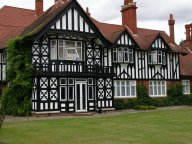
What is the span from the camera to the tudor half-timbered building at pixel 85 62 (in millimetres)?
23453

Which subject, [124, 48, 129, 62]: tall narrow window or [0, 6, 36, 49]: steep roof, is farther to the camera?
[0, 6, 36, 49]: steep roof

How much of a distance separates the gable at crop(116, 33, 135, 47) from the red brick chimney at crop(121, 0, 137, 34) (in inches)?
160

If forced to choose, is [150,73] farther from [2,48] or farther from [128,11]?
[2,48]

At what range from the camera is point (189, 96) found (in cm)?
3316

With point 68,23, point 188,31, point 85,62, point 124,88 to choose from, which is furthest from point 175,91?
point 68,23

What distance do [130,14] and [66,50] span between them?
10.2 m

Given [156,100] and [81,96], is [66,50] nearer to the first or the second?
[81,96]

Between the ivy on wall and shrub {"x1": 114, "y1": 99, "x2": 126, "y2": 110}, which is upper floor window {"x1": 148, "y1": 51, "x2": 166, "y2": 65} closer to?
shrub {"x1": 114, "y1": 99, "x2": 126, "y2": 110}

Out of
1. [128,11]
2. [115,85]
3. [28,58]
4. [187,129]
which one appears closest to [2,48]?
[28,58]

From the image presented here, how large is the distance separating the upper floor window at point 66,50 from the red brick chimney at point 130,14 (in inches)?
339

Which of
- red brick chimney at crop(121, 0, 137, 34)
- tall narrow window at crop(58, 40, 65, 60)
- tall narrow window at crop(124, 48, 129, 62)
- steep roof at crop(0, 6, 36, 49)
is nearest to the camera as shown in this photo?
tall narrow window at crop(58, 40, 65, 60)

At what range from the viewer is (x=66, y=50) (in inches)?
973

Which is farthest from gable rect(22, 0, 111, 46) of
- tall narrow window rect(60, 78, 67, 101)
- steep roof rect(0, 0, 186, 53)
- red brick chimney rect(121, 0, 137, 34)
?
red brick chimney rect(121, 0, 137, 34)

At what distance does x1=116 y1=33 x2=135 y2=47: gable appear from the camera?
2833 cm
